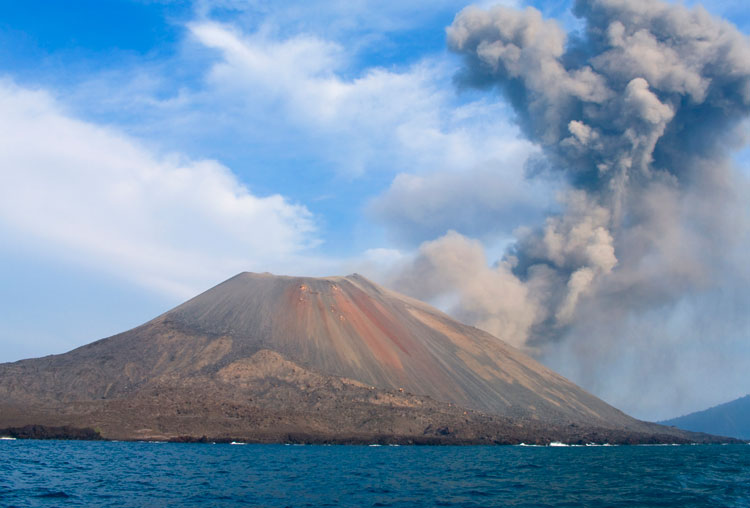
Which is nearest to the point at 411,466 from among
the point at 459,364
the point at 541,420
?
the point at 541,420

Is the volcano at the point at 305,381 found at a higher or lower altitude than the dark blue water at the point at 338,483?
higher

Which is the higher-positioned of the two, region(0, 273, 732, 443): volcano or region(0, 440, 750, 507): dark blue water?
region(0, 273, 732, 443): volcano

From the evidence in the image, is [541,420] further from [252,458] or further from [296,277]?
[252,458]

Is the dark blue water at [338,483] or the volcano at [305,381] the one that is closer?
the dark blue water at [338,483]

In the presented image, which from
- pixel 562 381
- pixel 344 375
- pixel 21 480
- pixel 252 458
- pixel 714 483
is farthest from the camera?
pixel 562 381

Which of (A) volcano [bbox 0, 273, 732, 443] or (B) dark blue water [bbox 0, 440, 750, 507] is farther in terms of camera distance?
(A) volcano [bbox 0, 273, 732, 443]
